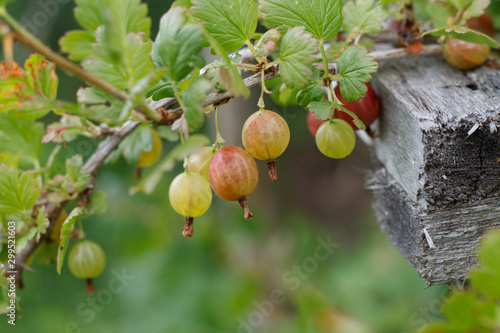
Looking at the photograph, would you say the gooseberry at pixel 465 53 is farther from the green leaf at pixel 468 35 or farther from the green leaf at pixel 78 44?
the green leaf at pixel 78 44

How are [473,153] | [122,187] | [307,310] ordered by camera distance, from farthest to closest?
[122,187] < [307,310] < [473,153]

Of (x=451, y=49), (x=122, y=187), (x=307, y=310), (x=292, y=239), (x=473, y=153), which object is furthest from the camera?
(x=292, y=239)

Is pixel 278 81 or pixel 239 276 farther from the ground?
pixel 278 81

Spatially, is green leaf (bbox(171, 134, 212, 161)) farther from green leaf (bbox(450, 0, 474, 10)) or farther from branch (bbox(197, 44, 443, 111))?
green leaf (bbox(450, 0, 474, 10))

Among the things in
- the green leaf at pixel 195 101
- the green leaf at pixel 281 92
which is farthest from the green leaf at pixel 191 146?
the green leaf at pixel 281 92

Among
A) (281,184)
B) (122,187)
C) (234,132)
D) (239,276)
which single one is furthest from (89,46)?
(281,184)

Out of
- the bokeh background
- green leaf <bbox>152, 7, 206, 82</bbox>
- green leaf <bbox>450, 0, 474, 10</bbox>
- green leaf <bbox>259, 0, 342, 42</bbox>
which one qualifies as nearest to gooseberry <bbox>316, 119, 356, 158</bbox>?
green leaf <bbox>259, 0, 342, 42</bbox>

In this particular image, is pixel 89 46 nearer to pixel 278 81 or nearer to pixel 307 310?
pixel 278 81
